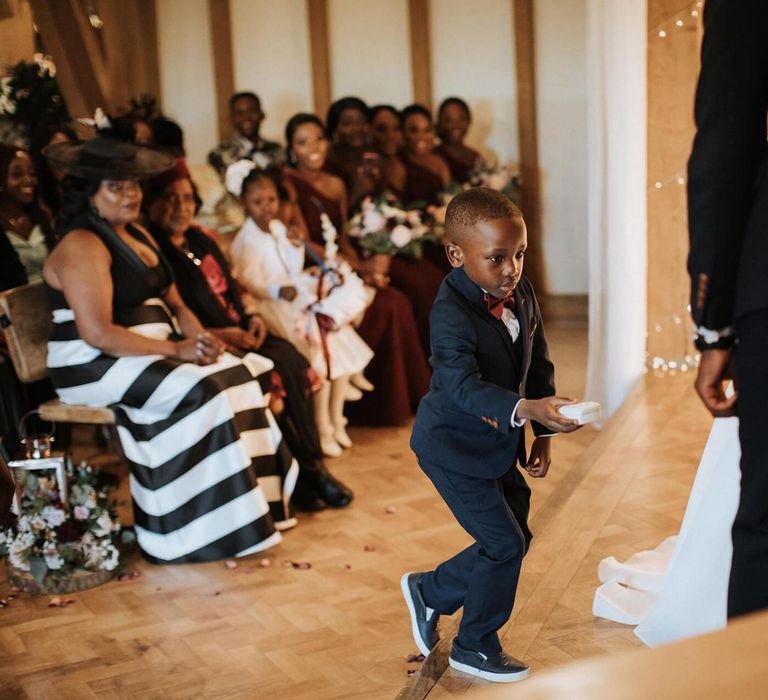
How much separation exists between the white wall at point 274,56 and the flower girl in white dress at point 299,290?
3.22 m

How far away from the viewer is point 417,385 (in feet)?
19.2

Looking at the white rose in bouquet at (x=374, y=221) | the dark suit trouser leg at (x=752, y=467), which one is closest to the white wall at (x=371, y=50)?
the white rose in bouquet at (x=374, y=221)

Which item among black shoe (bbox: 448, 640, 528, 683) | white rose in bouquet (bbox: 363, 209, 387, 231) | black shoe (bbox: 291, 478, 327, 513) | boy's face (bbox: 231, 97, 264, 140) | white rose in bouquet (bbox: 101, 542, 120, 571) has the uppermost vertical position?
boy's face (bbox: 231, 97, 264, 140)

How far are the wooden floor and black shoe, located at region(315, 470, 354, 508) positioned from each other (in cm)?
7

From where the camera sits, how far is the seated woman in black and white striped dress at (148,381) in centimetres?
391

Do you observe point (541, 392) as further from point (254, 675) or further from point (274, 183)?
point (274, 183)

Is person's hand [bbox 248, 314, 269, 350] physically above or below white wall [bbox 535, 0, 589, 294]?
below

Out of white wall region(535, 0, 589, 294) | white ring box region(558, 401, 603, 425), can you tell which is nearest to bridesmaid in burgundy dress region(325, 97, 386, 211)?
white wall region(535, 0, 589, 294)

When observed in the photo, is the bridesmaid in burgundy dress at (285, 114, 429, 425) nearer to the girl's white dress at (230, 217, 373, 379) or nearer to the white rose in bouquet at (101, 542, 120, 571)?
the girl's white dress at (230, 217, 373, 379)

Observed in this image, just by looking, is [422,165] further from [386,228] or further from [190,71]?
[190,71]

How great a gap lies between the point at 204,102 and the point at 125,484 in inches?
165

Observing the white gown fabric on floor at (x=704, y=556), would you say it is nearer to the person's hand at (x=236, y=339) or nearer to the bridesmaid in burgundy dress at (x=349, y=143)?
the person's hand at (x=236, y=339)

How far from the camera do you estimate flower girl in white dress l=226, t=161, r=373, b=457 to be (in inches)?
203

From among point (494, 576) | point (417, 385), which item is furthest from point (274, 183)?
point (494, 576)
